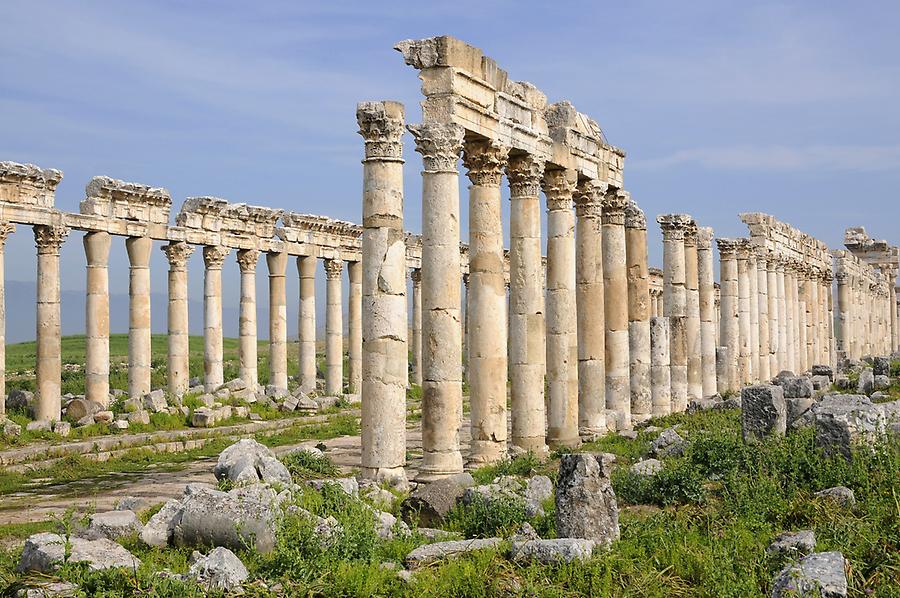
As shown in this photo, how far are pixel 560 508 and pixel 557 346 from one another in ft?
39.1

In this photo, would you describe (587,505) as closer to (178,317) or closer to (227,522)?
(227,522)

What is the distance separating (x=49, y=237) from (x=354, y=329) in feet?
55.4

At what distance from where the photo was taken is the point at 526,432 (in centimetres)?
2262

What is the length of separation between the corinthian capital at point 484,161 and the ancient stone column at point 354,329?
24.5m

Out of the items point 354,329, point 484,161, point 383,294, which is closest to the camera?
point 383,294

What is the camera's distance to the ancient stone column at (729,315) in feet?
142

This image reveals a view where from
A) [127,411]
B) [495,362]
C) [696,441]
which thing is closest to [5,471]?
[127,411]

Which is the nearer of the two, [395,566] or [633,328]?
[395,566]

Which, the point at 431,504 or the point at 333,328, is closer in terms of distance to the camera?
the point at 431,504

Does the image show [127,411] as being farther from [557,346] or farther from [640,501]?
[640,501]

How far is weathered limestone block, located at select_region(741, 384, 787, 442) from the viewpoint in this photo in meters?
18.7

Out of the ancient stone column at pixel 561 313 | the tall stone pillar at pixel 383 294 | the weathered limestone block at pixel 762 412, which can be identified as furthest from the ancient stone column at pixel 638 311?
the tall stone pillar at pixel 383 294

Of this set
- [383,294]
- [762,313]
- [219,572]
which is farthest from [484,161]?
[762,313]

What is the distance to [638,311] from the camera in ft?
103
